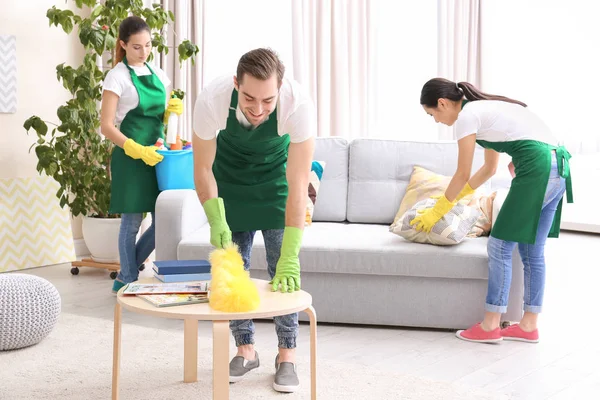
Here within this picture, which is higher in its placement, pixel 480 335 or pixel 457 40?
pixel 457 40

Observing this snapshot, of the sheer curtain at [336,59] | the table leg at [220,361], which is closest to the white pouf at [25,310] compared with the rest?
the table leg at [220,361]

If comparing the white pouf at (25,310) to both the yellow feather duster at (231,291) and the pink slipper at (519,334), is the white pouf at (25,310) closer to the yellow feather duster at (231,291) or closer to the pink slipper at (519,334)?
the yellow feather duster at (231,291)

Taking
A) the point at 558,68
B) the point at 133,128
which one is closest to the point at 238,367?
the point at 133,128

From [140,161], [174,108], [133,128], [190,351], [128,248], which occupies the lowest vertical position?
[190,351]

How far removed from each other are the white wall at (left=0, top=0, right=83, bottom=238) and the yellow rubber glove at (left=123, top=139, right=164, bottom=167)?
4.49 ft

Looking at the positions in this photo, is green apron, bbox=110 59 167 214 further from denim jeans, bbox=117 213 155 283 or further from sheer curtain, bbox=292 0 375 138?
sheer curtain, bbox=292 0 375 138

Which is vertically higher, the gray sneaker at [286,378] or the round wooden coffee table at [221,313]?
the round wooden coffee table at [221,313]

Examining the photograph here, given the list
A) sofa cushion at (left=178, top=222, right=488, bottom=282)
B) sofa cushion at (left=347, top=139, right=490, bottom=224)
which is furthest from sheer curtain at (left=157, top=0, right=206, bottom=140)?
sofa cushion at (left=178, top=222, right=488, bottom=282)

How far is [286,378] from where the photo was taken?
271cm

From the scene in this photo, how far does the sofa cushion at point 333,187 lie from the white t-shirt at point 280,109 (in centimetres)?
171

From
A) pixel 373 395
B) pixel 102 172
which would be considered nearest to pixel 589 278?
pixel 373 395

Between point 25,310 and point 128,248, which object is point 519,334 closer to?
point 128,248

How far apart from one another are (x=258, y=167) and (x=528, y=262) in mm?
1344

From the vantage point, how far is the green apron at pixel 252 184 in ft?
8.82
